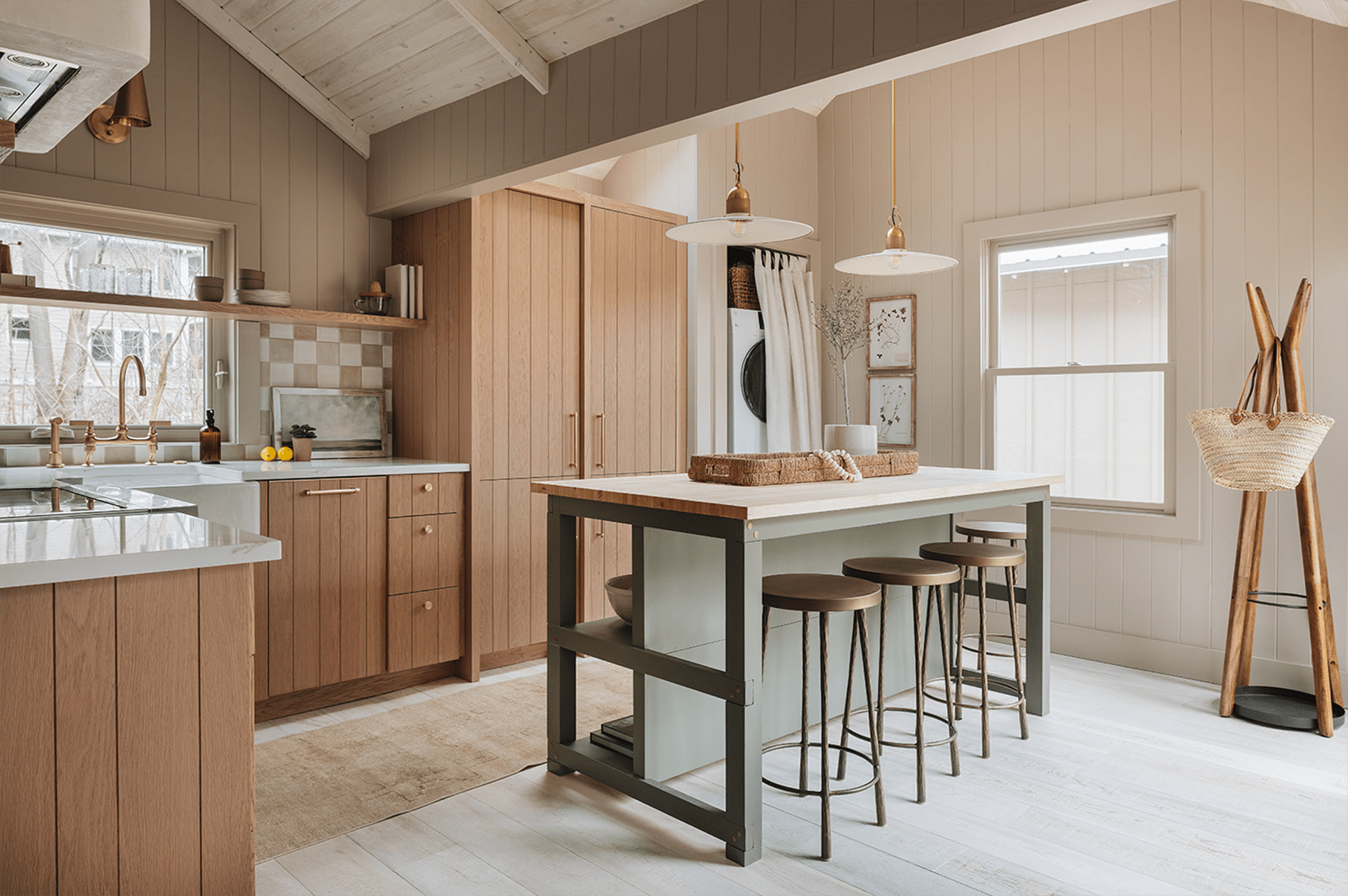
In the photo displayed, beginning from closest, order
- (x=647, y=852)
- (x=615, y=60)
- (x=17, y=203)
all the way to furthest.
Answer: (x=647, y=852)
(x=615, y=60)
(x=17, y=203)

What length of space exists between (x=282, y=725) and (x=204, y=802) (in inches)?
69.6

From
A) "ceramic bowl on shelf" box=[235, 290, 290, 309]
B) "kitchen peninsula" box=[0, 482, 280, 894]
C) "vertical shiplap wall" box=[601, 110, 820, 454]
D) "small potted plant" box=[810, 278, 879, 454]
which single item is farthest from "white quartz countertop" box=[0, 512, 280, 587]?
"small potted plant" box=[810, 278, 879, 454]

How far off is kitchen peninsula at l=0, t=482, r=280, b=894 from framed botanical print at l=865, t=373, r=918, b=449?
12.9ft

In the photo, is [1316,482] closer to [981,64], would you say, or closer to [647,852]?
[981,64]

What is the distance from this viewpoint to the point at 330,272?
4.19 metres

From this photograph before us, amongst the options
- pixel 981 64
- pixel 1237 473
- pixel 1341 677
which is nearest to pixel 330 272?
pixel 981 64

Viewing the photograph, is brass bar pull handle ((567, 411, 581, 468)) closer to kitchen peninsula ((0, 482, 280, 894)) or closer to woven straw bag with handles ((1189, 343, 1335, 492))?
kitchen peninsula ((0, 482, 280, 894))

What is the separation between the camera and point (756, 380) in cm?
521

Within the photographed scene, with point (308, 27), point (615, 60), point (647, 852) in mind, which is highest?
point (308, 27)

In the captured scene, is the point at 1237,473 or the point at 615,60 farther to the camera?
the point at 1237,473

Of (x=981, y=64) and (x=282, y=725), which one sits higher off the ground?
(x=981, y=64)

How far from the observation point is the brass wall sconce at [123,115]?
338 cm

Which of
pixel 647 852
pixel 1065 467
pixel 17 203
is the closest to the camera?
pixel 647 852

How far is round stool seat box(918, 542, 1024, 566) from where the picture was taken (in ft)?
10.7
